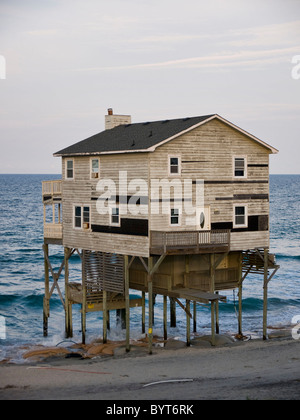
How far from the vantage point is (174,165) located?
41.7 metres

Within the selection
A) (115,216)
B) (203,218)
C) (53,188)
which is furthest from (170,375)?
(53,188)

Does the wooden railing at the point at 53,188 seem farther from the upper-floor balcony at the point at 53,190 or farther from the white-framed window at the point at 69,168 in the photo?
the white-framed window at the point at 69,168

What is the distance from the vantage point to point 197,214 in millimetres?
42625

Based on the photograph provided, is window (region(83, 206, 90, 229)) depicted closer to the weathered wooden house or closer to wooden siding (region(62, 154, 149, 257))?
the weathered wooden house

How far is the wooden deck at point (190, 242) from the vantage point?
1598 inches

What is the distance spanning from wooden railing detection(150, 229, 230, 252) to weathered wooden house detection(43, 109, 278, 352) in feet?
0.18

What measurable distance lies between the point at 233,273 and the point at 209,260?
12.7 feet

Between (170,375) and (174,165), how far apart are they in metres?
11.6

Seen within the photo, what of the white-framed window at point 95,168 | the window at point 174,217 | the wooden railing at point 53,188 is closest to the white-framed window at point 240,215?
the window at point 174,217

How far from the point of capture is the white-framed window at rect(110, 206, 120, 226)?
4336 centimetres

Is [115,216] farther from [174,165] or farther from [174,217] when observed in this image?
[174,165]
